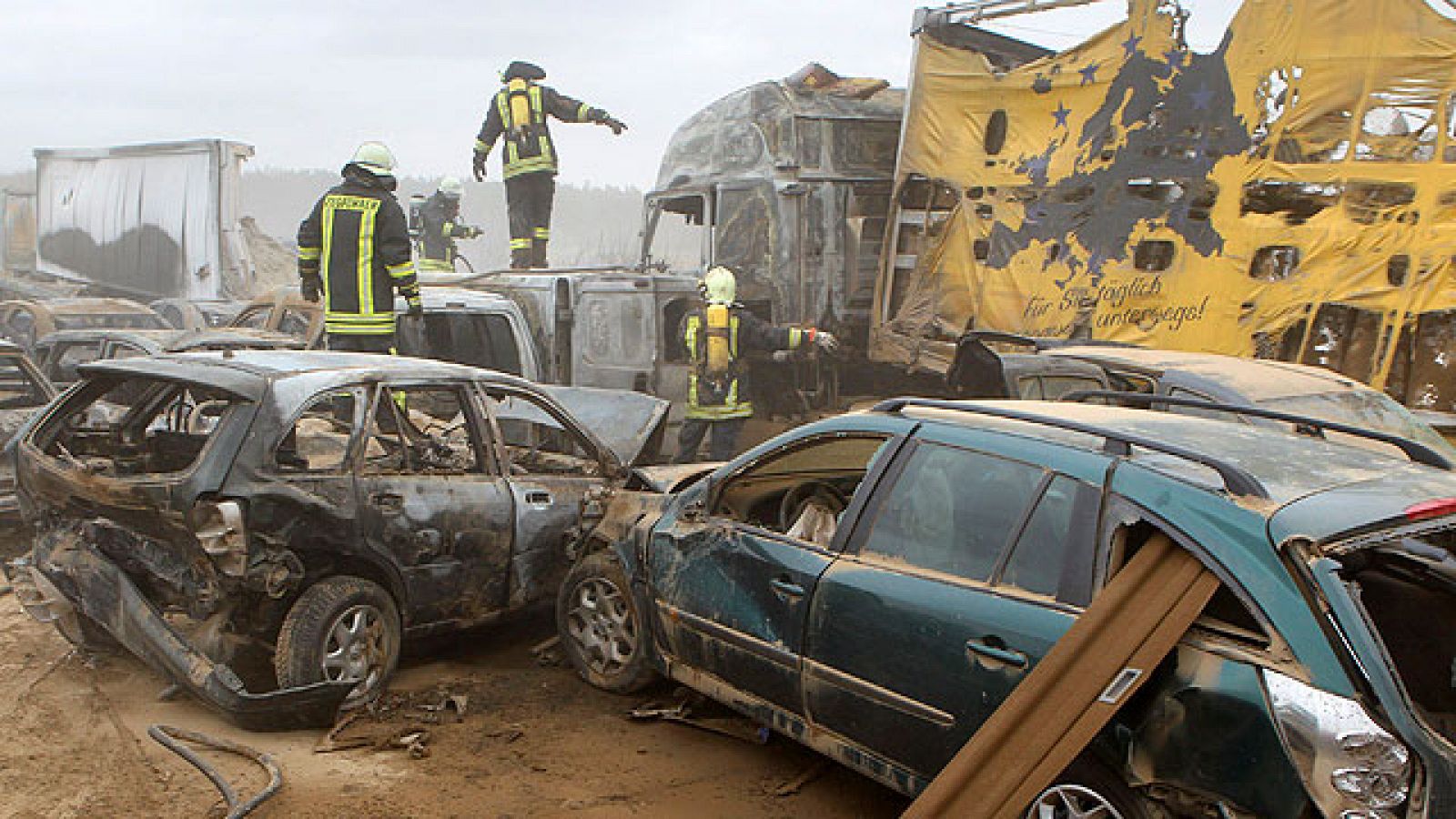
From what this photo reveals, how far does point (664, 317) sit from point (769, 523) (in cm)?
434

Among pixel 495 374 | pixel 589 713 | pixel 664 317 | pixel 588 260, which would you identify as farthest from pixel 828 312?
pixel 588 260

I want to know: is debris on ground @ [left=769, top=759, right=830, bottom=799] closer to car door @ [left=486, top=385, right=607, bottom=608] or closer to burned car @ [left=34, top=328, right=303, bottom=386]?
car door @ [left=486, top=385, right=607, bottom=608]

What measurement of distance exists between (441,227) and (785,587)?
1100 centimetres

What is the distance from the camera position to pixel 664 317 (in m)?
8.91

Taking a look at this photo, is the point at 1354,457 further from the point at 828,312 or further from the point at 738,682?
the point at 828,312

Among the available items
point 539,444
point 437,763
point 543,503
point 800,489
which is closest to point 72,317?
point 539,444

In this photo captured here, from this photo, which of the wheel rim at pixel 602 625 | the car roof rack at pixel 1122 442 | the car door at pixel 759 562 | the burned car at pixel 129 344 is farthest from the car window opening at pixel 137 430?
the car roof rack at pixel 1122 442

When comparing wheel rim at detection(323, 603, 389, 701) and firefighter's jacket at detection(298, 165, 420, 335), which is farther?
firefighter's jacket at detection(298, 165, 420, 335)

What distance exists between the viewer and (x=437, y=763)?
4.30 meters

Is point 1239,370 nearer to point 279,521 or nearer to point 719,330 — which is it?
point 719,330

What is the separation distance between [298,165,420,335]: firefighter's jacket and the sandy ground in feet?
10.2

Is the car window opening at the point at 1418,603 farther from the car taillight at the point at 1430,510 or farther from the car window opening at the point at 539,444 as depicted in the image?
the car window opening at the point at 539,444

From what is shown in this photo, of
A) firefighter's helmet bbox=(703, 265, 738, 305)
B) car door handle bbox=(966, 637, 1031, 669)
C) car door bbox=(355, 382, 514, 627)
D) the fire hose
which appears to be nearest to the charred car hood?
firefighter's helmet bbox=(703, 265, 738, 305)

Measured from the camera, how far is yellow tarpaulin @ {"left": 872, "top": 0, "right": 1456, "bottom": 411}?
703cm
